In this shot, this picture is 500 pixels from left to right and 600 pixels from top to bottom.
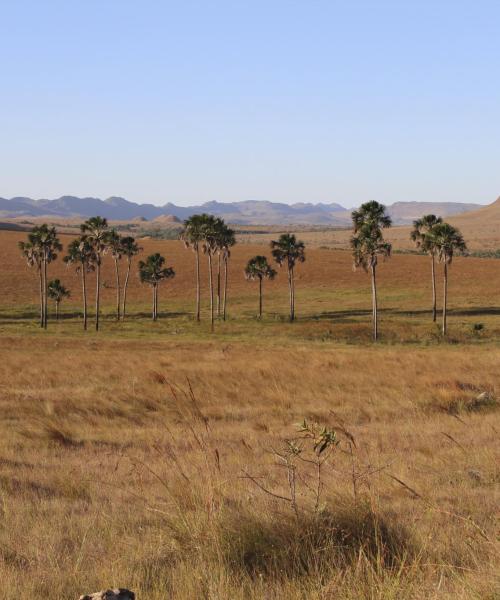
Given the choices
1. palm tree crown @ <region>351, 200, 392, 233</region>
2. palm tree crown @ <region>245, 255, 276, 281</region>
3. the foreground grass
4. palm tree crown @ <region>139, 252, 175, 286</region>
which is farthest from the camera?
palm tree crown @ <region>139, 252, 175, 286</region>

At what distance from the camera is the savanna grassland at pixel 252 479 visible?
17.8 feet

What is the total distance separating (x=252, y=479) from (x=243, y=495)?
166 centimetres

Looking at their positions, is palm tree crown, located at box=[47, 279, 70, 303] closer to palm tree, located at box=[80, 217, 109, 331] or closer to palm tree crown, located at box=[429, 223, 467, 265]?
palm tree, located at box=[80, 217, 109, 331]

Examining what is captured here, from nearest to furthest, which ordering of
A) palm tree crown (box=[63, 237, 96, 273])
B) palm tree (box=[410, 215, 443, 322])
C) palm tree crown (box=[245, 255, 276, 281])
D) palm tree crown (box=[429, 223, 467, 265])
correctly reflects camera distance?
palm tree crown (box=[429, 223, 467, 265]) → palm tree (box=[410, 215, 443, 322]) → palm tree crown (box=[63, 237, 96, 273]) → palm tree crown (box=[245, 255, 276, 281])

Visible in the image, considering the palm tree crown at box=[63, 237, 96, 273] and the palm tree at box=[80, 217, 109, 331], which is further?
the palm tree crown at box=[63, 237, 96, 273]

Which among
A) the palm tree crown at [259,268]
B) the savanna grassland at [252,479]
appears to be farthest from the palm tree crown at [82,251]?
the savanna grassland at [252,479]

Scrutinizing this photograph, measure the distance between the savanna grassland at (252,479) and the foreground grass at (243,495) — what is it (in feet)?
0.10

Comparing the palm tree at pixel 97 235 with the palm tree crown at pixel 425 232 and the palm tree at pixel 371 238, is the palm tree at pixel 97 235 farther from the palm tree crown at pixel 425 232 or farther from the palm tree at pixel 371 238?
the palm tree crown at pixel 425 232

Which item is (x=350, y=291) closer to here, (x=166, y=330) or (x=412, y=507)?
(x=166, y=330)

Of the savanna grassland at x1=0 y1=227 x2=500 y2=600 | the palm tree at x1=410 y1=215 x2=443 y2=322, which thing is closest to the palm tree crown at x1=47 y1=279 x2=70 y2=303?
the palm tree at x1=410 y1=215 x2=443 y2=322

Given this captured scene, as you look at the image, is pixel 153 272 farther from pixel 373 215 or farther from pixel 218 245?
pixel 373 215

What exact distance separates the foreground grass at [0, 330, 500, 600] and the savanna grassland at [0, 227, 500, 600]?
1.3 inches

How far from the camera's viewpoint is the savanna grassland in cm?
543

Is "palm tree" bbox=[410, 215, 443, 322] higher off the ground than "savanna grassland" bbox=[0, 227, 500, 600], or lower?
higher
